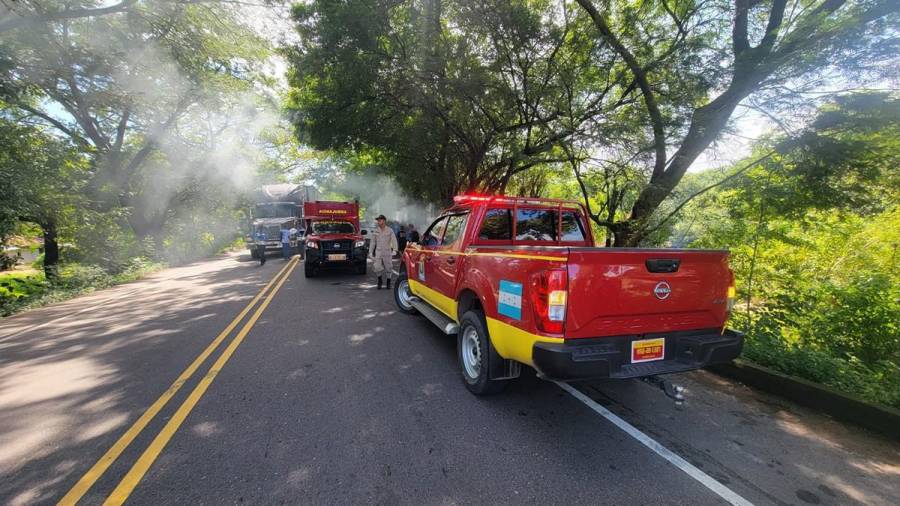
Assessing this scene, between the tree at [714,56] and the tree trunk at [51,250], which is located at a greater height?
the tree at [714,56]

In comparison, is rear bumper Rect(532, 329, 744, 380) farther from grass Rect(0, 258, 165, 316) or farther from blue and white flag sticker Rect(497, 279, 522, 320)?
grass Rect(0, 258, 165, 316)

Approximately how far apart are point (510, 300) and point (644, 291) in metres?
1.02

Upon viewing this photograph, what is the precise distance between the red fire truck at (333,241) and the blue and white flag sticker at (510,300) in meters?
8.93

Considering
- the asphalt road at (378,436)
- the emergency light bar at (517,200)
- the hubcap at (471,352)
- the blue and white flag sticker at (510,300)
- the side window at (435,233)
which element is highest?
the emergency light bar at (517,200)

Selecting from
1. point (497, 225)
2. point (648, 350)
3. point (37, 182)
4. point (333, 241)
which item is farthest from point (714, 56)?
point (37, 182)

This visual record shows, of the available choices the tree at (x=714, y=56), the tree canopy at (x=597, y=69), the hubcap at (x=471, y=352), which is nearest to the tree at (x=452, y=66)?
the tree canopy at (x=597, y=69)

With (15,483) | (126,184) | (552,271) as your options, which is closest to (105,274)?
(126,184)

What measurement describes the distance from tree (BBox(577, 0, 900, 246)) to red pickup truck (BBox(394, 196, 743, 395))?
3.84 meters

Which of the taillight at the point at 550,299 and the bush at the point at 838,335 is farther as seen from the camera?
the bush at the point at 838,335

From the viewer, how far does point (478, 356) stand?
12.5 ft

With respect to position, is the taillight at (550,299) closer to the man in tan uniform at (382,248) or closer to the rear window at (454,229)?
the rear window at (454,229)

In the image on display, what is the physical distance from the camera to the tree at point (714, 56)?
4513 mm

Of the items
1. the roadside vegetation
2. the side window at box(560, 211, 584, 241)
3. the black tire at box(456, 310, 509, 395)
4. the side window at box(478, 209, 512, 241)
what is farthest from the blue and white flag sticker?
the roadside vegetation

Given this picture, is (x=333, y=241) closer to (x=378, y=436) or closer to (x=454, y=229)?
(x=454, y=229)
